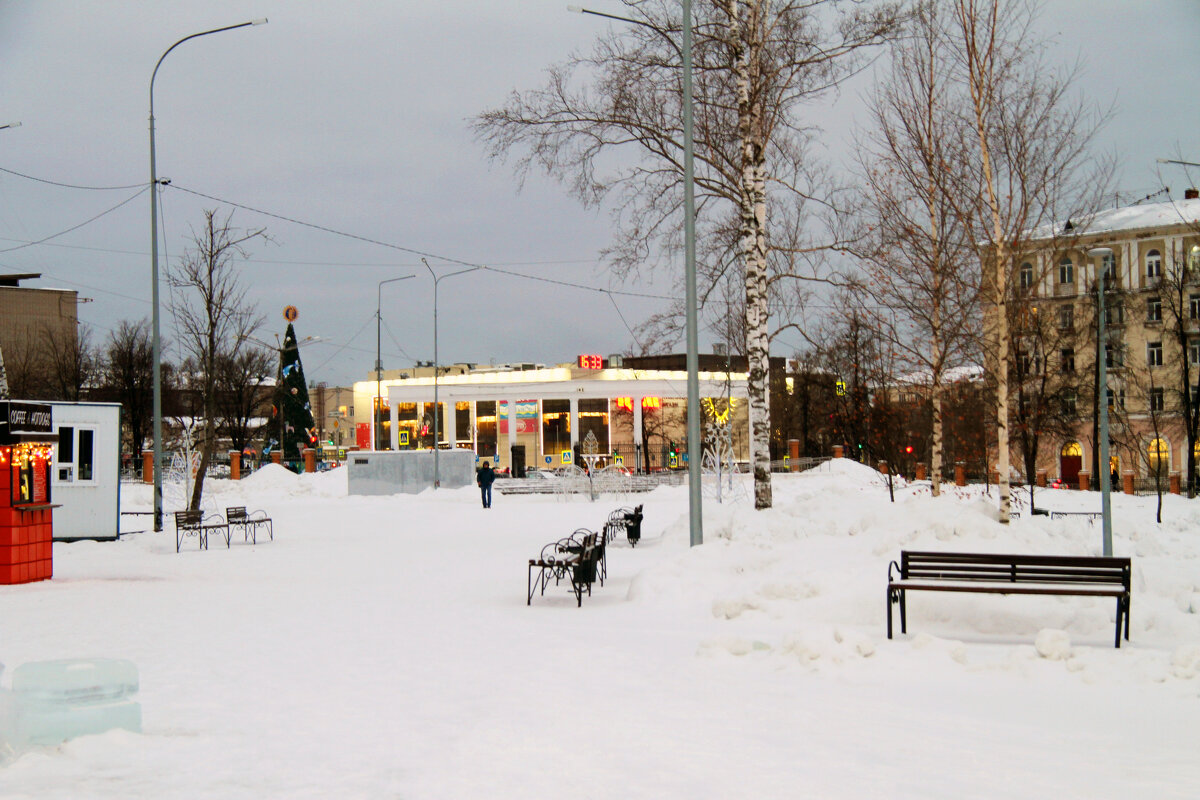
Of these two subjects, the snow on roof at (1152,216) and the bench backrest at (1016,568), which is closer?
the bench backrest at (1016,568)

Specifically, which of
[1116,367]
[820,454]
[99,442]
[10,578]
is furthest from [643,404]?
[10,578]

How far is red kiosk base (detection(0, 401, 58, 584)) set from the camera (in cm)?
1563

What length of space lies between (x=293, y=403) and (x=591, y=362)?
34219mm

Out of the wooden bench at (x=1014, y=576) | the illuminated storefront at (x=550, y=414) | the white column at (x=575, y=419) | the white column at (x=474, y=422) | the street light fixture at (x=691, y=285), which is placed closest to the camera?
the wooden bench at (x=1014, y=576)

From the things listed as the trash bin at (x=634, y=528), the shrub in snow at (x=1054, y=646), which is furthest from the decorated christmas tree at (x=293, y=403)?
the shrub in snow at (x=1054, y=646)

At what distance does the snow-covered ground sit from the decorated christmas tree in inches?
1433

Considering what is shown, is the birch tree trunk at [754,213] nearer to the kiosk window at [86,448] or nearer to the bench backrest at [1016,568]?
the bench backrest at [1016,568]

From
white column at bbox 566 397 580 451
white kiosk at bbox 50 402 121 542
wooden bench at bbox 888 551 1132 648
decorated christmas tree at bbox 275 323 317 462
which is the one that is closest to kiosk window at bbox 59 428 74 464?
white kiosk at bbox 50 402 121 542

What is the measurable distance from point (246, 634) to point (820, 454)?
63752mm

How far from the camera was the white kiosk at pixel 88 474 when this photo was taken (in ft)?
74.9

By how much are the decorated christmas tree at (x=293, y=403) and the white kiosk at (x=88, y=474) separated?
97.1ft

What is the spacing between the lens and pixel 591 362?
278 ft

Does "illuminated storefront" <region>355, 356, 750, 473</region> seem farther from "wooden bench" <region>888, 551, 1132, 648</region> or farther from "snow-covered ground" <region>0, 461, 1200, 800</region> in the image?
"wooden bench" <region>888, 551, 1132, 648</region>

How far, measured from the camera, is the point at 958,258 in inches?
786
